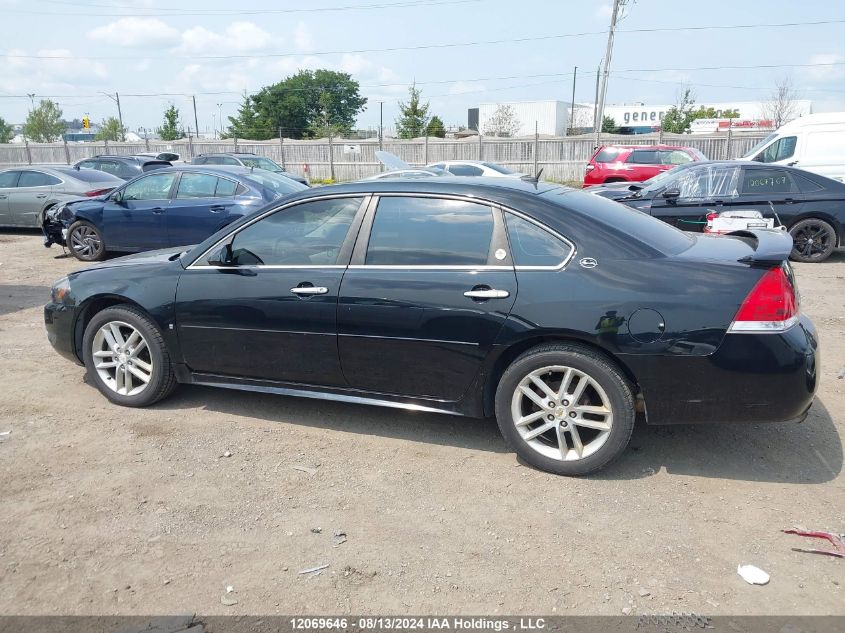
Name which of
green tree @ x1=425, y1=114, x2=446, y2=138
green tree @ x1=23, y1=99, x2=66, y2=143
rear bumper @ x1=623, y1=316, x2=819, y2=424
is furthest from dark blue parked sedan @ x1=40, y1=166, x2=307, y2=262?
green tree @ x1=23, y1=99, x2=66, y2=143

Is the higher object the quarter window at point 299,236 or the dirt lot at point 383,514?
the quarter window at point 299,236

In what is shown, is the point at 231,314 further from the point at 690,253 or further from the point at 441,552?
the point at 690,253

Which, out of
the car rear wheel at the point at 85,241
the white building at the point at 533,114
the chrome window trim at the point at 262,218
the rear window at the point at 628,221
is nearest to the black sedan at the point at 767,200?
the rear window at the point at 628,221

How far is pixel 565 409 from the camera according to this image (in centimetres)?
375

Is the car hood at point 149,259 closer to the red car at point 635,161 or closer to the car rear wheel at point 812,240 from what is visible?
the car rear wheel at point 812,240

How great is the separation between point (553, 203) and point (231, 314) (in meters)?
2.15

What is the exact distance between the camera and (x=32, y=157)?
35469mm

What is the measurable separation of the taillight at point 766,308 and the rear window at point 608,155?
1607cm

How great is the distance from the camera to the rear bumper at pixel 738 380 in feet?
11.4

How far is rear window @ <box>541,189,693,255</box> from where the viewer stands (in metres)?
3.90

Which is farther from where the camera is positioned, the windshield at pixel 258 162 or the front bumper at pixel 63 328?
the windshield at pixel 258 162

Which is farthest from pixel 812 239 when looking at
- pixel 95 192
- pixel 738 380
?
pixel 95 192

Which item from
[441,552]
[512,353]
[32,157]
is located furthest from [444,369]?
[32,157]

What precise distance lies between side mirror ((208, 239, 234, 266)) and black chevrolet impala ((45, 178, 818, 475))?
0.02 meters
